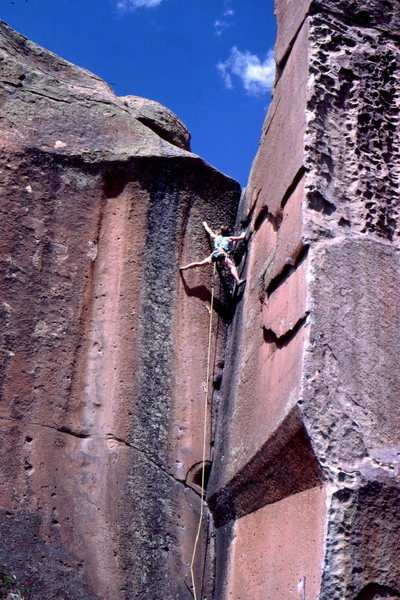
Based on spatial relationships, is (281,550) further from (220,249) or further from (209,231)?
(209,231)

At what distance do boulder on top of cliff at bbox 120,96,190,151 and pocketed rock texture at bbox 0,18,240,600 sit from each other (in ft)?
0.26

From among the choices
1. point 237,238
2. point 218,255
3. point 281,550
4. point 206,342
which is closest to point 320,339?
point 281,550

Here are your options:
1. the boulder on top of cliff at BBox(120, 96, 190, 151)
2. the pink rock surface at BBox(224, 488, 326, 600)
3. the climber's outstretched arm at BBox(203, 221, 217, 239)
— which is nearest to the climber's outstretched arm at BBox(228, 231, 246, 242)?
the climber's outstretched arm at BBox(203, 221, 217, 239)

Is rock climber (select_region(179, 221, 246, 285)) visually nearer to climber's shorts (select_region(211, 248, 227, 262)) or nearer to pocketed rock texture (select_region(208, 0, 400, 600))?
climber's shorts (select_region(211, 248, 227, 262))

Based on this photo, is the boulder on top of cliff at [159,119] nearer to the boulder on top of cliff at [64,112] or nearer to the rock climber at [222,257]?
the boulder on top of cliff at [64,112]

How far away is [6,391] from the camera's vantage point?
415 centimetres

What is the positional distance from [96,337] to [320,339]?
1.65m

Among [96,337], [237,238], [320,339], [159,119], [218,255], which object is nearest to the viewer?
[320,339]

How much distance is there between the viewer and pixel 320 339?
3316 mm

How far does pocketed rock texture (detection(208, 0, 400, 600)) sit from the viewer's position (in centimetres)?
299

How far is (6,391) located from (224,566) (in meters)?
1.47

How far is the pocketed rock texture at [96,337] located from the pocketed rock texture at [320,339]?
322 mm

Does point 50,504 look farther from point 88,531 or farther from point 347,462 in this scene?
point 347,462

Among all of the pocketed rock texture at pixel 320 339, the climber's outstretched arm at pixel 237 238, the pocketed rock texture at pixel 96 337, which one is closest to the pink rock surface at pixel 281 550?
the pocketed rock texture at pixel 320 339
